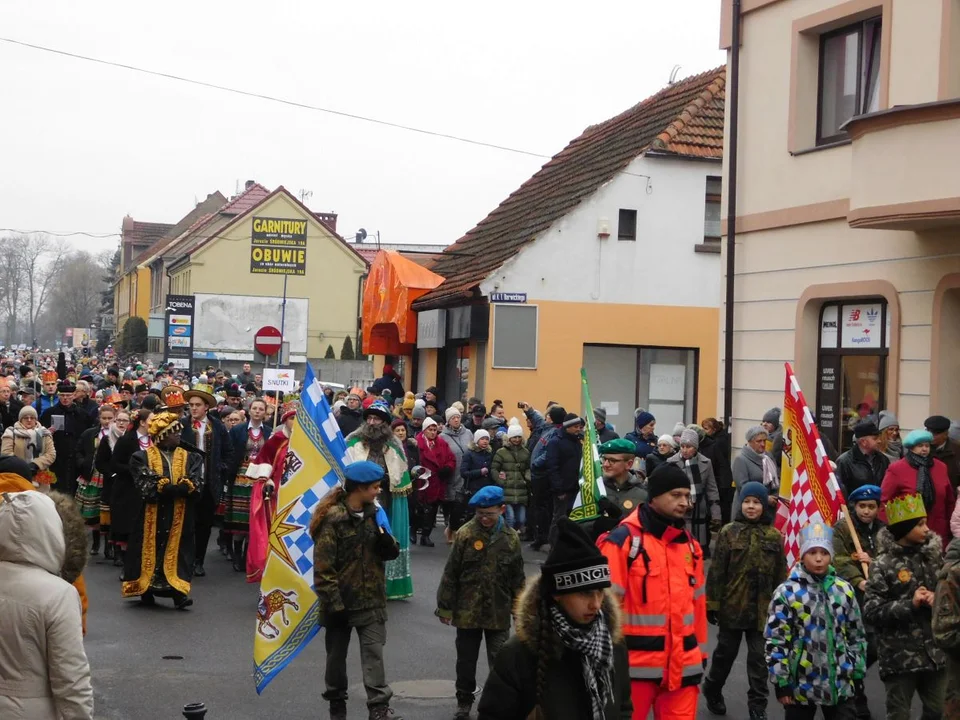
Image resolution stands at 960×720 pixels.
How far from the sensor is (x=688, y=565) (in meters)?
6.56

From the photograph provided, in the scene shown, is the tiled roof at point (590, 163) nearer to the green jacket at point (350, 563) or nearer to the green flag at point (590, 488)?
the green flag at point (590, 488)

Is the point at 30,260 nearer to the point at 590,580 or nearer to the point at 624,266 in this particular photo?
the point at 624,266

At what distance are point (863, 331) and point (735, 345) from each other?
95.1 inches

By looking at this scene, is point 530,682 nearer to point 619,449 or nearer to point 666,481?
point 666,481

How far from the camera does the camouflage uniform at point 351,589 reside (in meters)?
8.30

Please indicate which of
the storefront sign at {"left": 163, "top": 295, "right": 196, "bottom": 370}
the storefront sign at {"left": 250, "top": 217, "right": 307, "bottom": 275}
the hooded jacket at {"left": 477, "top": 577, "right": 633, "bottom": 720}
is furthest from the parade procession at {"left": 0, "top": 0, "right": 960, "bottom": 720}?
the storefront sign at {"left": 250, "top": 217, "right": 307, "bottom": 275}

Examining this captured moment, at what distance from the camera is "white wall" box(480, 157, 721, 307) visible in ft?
82.8

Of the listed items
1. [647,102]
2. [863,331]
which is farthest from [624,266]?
[863,331]

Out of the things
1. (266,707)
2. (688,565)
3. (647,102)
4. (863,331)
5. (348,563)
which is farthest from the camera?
(647,102)

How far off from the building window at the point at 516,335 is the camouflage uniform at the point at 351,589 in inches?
648

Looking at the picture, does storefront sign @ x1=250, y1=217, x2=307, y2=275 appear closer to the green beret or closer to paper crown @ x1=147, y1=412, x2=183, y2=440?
paper crown @ x1=147, y1=412, x2=183, y2=440

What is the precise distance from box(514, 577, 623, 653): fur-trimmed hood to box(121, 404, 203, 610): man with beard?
8.49 metres

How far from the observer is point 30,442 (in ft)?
50.0

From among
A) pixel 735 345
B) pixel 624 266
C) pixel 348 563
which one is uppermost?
pixel 624 266
